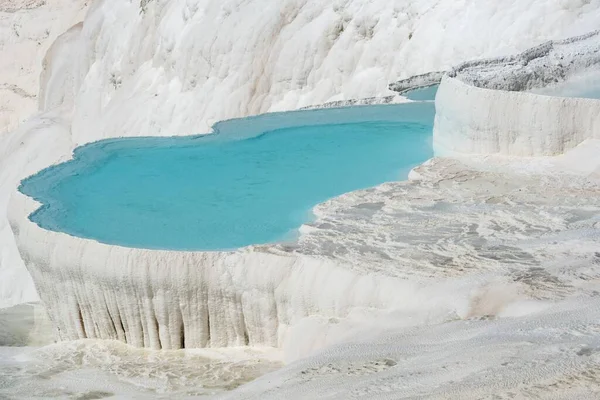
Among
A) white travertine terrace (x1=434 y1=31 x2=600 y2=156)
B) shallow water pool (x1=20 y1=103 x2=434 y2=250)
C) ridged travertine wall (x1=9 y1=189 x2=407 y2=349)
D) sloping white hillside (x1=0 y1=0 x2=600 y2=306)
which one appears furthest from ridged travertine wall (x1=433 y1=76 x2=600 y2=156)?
sloping white hillside (x1=0 y1=0 x2=600 y2=306)

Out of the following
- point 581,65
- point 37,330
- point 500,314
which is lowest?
point 37,330

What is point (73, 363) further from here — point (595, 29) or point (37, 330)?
point (595, 29)

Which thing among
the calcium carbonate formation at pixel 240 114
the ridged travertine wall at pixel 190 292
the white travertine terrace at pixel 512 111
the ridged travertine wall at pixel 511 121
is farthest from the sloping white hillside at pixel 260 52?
the ridged travertine wall at pixel 190 292

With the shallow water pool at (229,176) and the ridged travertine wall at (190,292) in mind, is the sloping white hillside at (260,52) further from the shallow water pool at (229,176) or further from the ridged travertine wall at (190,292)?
the ridged travertine wall at (190,292)

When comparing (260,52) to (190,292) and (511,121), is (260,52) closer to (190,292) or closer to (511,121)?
(511,121)

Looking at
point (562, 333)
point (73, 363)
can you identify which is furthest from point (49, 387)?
point (562, 333)
